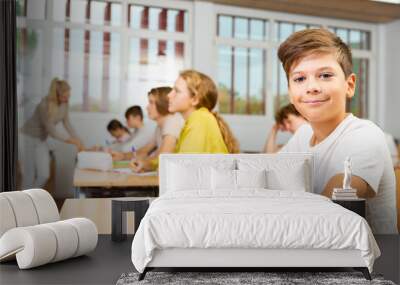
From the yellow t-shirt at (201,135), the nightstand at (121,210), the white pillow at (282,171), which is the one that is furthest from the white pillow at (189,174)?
the yellow t-shirt at (201,135)

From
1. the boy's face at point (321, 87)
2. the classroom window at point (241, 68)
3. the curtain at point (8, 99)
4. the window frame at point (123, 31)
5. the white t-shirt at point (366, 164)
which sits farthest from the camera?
the classroom window at point (241, 68)

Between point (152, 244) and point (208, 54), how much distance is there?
3.38 meters

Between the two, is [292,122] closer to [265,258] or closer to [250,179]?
[250,179]

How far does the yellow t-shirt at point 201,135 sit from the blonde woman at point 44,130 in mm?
1217

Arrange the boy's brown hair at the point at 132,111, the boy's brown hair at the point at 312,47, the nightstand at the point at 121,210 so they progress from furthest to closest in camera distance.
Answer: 1. the boy's brown hair at the point at 132,111
2. the boy's brown hair at the point at 312,47
3. the nightstand at the point at 121,210

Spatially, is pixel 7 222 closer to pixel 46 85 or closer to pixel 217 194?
pixel 217 194

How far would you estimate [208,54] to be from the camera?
651 cm

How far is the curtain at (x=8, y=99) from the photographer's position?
17.9ft

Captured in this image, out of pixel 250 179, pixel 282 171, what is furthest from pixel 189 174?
pixel 282 171

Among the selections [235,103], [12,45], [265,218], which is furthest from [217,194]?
[12,45]

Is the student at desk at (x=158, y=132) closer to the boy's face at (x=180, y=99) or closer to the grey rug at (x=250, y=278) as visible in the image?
the boy's face at (x=180, y=99)

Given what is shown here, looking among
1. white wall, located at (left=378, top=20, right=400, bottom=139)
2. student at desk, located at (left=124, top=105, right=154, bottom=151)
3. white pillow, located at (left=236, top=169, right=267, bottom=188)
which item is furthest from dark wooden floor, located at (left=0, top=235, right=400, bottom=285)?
white wall, located at (left=378, top=20, right=400, bottom=139)

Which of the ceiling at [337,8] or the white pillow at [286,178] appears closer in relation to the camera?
the white pillow at [286,178]

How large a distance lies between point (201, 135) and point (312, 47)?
1565 millimetres
